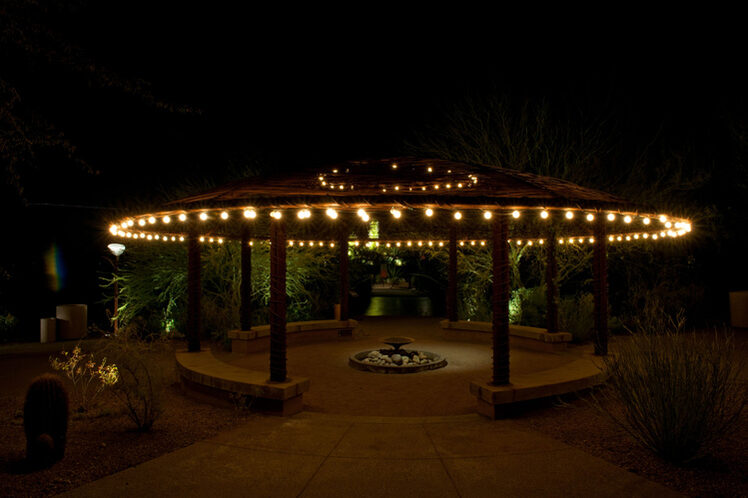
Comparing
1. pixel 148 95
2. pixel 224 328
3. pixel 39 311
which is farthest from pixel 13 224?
pixel 148 95

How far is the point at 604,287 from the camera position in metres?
9.39

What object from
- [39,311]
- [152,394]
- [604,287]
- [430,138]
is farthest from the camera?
→ [430,138]

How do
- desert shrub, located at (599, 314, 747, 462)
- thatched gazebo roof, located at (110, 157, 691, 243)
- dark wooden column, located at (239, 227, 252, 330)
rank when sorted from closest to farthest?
desert shrub, located at (599, 314, 747, 462) → thatched gazebo roof, located at (110, 157, 691, 243) → dark wooden column, located at (239, 227, 252, 330)

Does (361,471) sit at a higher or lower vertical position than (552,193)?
lower

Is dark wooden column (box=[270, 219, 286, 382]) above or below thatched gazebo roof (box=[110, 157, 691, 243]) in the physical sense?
below

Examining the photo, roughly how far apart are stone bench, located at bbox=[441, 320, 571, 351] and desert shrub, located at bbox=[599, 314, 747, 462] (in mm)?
6537

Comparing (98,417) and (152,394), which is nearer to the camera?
(152,394)

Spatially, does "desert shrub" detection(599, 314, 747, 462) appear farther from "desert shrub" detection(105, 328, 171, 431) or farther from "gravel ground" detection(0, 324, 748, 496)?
"desert shrub" detection(105, 328, 171, 431)

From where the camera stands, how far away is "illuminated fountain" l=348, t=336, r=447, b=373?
9.49 metres

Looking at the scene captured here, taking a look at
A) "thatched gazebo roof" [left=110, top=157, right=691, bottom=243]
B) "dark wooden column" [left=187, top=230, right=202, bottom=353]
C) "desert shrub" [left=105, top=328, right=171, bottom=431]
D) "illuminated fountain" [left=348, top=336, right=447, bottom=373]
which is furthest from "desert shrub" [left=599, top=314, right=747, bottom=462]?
"dark wooden column" [left=187, top=230, right=202, bottom=353]

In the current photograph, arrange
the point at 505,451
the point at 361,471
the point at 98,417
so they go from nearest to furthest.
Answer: the point at 361,471, the point at 505,451, the point at 98,417

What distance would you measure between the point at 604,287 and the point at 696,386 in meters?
5.16

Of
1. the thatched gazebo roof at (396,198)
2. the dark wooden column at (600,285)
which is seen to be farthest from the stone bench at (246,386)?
the dark wooden column at (600,285)

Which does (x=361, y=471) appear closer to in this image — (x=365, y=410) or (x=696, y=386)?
(x=365, y=410)
